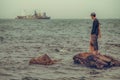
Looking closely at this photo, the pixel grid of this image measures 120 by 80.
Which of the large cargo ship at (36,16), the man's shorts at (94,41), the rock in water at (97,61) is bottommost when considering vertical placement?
the large cargo ship at (36,16)

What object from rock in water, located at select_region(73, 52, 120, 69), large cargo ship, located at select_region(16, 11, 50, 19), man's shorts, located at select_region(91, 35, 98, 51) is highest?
man's shorts, located at select_region(91, 35, 98, 51)

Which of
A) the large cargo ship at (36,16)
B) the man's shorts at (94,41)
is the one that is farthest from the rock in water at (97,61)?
the large cargo ship at (36,16)

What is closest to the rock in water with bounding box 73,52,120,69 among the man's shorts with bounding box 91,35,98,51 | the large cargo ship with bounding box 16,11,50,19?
the man's shorts with bounding box 91,35,98,51

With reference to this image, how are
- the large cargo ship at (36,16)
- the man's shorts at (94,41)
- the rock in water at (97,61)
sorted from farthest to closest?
1. the large cargo ship at (36,16)
2. the man's shorts at (94,41)
3. the rock in water at (97,61)

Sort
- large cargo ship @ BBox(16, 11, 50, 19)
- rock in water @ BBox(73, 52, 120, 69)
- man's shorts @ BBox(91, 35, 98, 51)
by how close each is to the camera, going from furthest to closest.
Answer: large cargo ship @ BBox(16, 11, 50, 19)
man's shorts @ BBox(91, 35, 98, 51)
rock in water @ BBox(73, 52, 120, 69)

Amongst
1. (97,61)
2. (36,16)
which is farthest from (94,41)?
(36,16)

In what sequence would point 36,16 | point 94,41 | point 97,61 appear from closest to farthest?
point 97,61 → point 94,41 → point 36,16

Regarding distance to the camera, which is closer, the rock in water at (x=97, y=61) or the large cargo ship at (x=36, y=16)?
the rock in water at (x=97, y=61)

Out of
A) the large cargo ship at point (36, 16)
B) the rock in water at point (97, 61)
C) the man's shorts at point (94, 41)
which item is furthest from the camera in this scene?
the large cargo ship at point (36, 16)

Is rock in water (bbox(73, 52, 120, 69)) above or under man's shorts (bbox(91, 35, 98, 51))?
under

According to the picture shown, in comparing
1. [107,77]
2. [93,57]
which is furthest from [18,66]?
[107,77]

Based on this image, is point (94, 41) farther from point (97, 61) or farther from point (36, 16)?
point (36, 16)

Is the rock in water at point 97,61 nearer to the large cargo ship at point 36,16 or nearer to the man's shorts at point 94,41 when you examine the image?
the man's shorts at point 94,41

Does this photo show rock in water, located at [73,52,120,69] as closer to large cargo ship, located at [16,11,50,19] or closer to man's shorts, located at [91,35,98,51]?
man's shorts, located at [91,35,98,51]
